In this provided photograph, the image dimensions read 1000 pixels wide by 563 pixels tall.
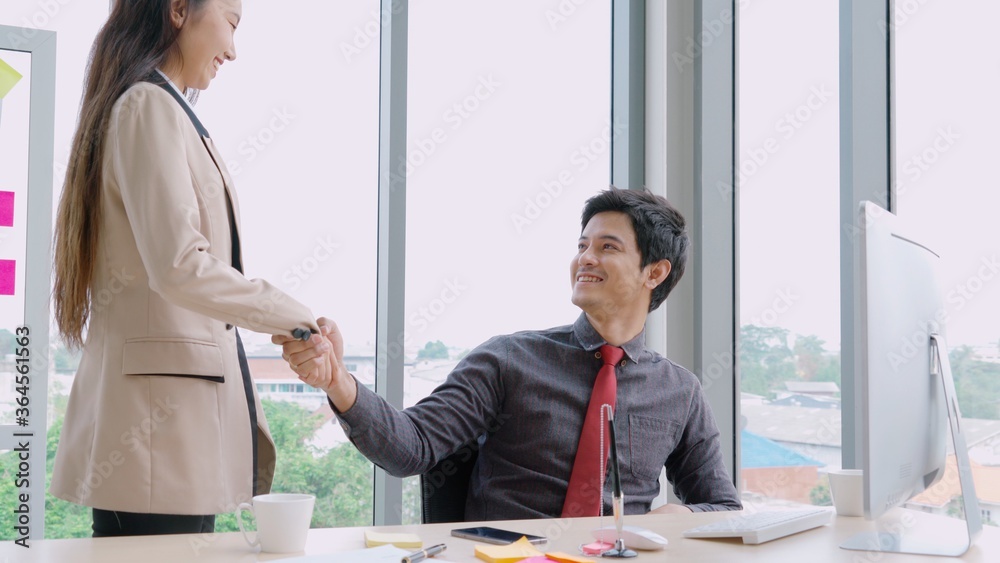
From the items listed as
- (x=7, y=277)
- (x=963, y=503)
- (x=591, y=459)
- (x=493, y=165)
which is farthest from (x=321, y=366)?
(x=493, y=165)

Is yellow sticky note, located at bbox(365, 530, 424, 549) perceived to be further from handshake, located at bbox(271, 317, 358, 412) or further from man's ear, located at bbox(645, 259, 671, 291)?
man's ear, located at bbox(645, 259, 671, 291)

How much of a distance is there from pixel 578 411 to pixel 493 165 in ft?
3.81

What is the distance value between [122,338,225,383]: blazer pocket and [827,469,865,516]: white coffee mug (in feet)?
3.63

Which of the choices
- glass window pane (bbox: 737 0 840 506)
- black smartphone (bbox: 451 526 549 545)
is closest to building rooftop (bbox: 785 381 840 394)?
glass window pane (bbox: 737 0 840 506)

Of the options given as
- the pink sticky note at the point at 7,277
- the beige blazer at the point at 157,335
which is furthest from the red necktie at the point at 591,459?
the pink sticky note at the point at 7,277

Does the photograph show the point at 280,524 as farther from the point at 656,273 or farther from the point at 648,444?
the point at 656,273

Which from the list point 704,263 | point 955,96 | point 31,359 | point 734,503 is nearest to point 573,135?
point 704,263

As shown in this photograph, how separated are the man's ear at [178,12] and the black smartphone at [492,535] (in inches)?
39.0

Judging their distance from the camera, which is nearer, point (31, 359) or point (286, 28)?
point (31, 359)

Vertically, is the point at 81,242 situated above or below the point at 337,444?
above

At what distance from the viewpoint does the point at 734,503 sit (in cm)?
178

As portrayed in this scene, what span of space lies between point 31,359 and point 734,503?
71.5 inches

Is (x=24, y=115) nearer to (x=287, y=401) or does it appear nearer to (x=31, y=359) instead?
(x=31, y=359)

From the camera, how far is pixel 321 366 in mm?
1500
